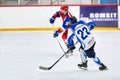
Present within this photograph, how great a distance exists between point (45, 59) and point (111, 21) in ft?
→ 20.3

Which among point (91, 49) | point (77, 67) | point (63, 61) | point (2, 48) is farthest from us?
point (2, 48)

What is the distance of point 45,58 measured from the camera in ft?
28.8

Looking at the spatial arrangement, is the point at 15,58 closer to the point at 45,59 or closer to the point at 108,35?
the point at 45,59

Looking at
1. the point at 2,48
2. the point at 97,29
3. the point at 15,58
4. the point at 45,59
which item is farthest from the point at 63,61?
the point at 97,29

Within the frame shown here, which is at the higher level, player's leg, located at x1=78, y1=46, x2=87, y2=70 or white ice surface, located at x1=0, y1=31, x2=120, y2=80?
player's leg, located at x1=78, y1=46, x2=87, y2=70

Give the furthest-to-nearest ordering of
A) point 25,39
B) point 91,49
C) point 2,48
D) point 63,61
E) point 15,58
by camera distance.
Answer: point 25,39 < point 2,48 < point 15,58 < point 63,61 < point 91,49

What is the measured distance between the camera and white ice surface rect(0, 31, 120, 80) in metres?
6.82

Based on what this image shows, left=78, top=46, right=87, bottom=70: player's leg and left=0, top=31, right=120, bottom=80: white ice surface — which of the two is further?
left=78, top=46, right=87, bottom=70: player's leg

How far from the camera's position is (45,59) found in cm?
865

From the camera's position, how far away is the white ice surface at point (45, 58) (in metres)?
6.82

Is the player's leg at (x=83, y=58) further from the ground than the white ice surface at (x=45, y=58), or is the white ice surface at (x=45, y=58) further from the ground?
the player's leg at (x=83, y=58)

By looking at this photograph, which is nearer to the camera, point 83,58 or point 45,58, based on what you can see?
point 83,58

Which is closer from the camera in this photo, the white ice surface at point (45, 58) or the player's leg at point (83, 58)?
the white ice surface at point (45, 58)

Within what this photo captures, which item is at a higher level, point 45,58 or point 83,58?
point 83,58
